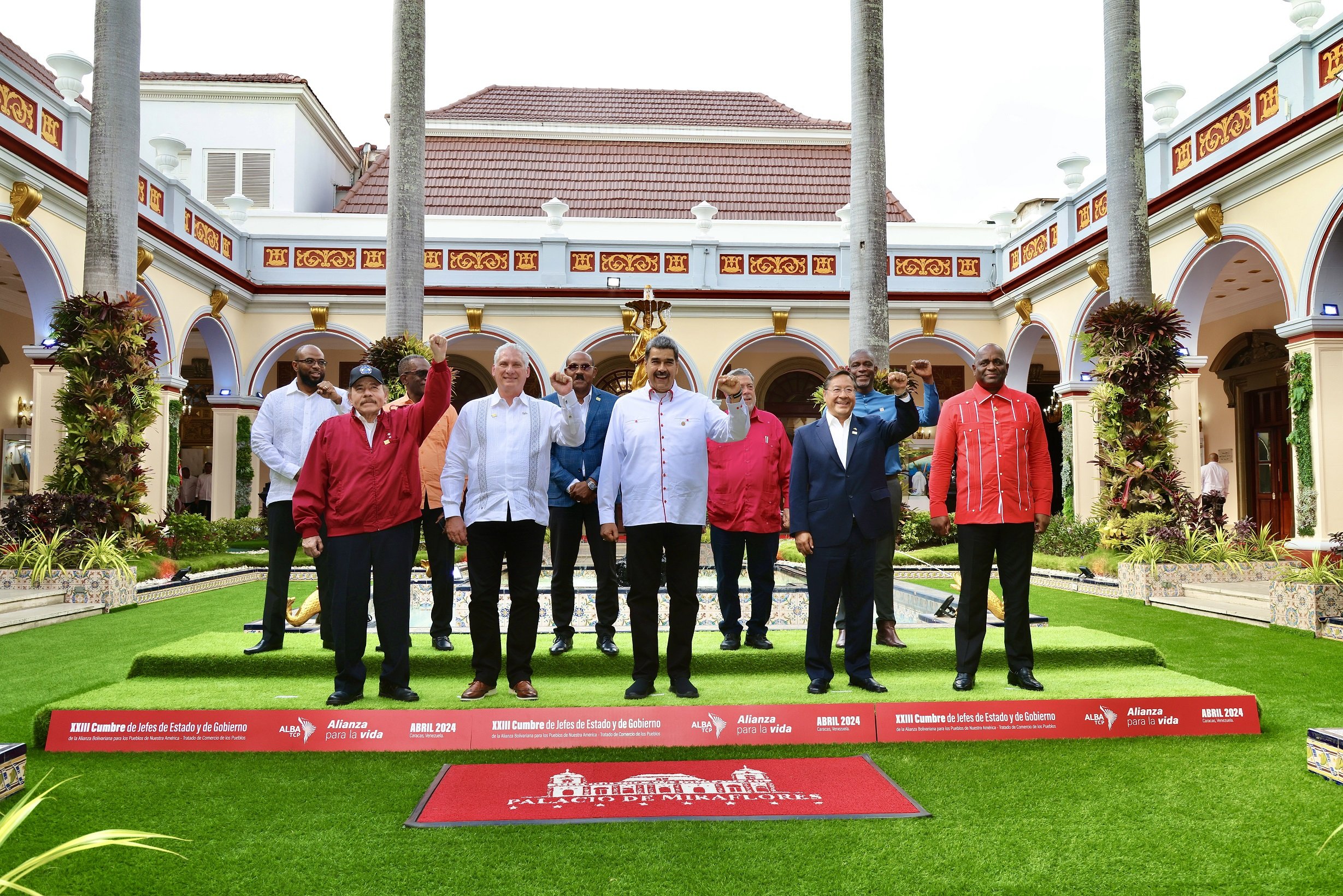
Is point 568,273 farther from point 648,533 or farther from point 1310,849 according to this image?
point 1310,849

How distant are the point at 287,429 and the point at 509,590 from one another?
1829 mm

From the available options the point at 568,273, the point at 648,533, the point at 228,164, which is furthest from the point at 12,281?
the point at 648,533

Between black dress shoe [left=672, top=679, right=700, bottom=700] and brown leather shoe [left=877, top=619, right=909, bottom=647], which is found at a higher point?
brown leather shoe [left=877, top=619, right=909, bottom=647]

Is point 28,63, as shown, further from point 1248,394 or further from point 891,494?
point 1248,394

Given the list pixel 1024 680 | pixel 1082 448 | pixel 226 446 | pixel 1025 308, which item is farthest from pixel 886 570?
pixel 226 446

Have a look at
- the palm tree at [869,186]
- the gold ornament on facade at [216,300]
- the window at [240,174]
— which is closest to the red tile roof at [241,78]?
the window at [240,174]

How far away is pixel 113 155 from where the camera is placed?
9.70m

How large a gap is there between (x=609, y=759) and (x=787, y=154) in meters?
19.1

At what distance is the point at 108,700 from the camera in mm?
4227

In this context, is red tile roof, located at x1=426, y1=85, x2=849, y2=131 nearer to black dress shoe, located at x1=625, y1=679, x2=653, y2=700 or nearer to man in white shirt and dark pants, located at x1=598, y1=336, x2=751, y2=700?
man in white shirt and dark pants, located at x1=598, y1=336, x2=751, y2=700

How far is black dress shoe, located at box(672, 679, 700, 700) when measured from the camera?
431cm

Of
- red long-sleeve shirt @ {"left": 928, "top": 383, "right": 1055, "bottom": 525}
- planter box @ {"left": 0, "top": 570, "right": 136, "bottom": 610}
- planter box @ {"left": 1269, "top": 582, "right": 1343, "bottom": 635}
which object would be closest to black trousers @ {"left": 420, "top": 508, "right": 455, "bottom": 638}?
red long-sleeve shirt @ {"left": 928, "top": 383, "right": 1055, "bottom": 525}

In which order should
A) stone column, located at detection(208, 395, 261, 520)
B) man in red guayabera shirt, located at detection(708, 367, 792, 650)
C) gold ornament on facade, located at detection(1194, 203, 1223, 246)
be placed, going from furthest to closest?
stone column, located at detection(208, 395, 261, 520)
gold ornament on facade, located at detection(1194, 203, 1223, 246)
man in red guayabera shirt, located at detection(708, 367, 792, 650)

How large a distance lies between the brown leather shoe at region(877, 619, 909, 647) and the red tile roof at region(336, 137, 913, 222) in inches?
588
